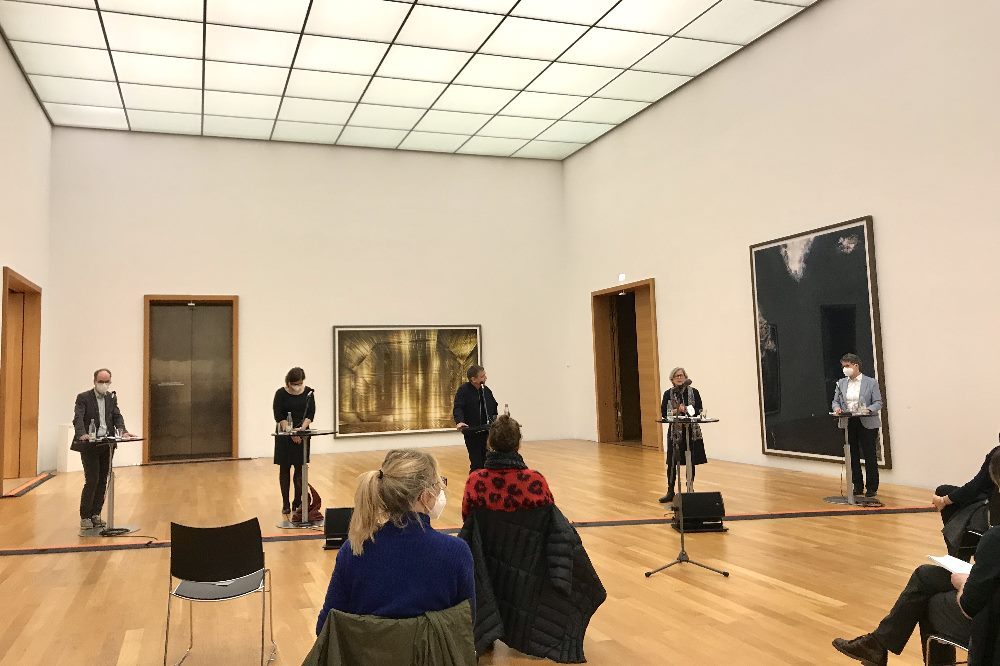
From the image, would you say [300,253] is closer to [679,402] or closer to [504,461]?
[679,402]

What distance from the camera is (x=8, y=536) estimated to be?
7.59 metres

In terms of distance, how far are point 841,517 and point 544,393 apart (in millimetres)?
9616

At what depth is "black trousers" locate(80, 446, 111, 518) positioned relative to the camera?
25.4ft

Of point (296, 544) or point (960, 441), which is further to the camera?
point (960, 441)

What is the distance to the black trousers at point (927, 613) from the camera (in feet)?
10.7

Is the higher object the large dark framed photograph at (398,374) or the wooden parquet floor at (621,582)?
the large dark framed photograph at (398,374)

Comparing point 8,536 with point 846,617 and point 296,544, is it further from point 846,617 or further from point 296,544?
point 846,617

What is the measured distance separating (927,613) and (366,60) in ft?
34.4

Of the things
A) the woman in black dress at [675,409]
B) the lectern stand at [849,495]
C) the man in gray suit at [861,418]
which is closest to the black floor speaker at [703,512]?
the woman in black dress at [675,409]

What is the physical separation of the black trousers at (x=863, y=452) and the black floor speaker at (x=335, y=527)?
5.48 metres

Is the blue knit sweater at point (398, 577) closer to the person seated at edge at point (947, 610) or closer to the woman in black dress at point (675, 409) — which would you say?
the person seated at edge at point (947, 610)

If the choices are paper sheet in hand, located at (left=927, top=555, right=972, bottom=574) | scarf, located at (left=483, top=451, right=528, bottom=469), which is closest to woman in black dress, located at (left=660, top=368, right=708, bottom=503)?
scarf, located at (left=483, top=451, right=528, bottom=469)

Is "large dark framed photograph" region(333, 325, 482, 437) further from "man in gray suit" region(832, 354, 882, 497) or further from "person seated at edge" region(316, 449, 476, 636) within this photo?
"person seated at edge" region(316, 449, 476, 636)

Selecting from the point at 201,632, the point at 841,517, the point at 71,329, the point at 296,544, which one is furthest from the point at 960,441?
the point at 71,329
